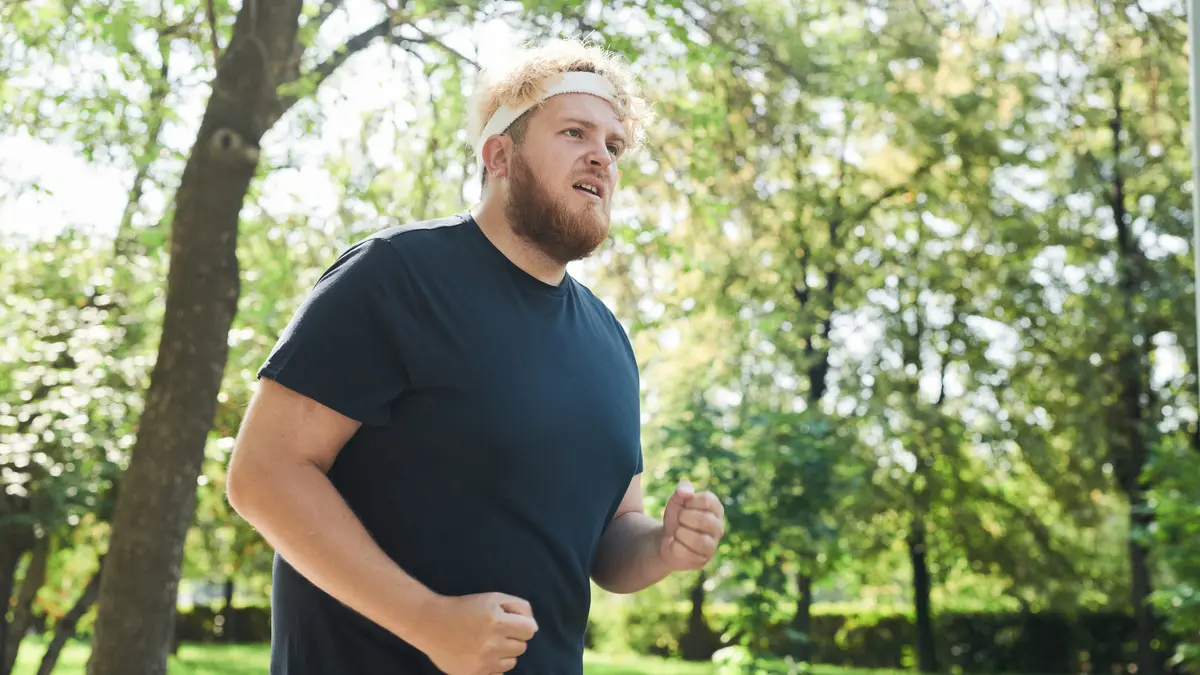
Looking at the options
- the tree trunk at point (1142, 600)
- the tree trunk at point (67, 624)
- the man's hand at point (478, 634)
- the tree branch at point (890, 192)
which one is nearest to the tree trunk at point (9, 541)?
the tree trunk at point (67, 624)

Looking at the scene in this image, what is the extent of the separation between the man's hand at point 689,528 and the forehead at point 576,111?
616 millimetres

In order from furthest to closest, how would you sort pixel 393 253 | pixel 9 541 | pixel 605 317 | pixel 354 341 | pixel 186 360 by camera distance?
1. pixel 9 541
2. pixel 186 360
3. pixel 605 317
4. pixel 393 253
5. pixel 354 341

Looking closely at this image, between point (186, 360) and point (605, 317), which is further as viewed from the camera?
point (186, 360)

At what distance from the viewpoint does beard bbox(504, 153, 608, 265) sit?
180 centimetres

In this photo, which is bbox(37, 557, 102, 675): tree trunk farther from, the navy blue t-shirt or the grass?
the navy blue t-shirt

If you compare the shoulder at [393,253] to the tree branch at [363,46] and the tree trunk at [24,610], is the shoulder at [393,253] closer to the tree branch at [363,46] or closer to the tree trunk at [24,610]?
the tree branch at [363,46]

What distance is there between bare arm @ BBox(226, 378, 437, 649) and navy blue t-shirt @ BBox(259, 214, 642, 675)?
0.04 m

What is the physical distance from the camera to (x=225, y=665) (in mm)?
16828

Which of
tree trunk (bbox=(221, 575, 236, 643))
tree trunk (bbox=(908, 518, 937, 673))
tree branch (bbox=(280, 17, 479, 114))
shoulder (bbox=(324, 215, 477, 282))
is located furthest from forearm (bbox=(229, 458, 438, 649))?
tree trunk (bbox=(221, 575, 236, 643))

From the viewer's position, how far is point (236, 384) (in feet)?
26.6

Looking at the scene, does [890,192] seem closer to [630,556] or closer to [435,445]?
[630,556]

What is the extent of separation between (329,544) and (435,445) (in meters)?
0.20

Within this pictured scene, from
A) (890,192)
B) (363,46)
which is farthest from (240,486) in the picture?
(890,192)

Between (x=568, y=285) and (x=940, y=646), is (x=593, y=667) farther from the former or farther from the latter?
(x=568, y=285)
